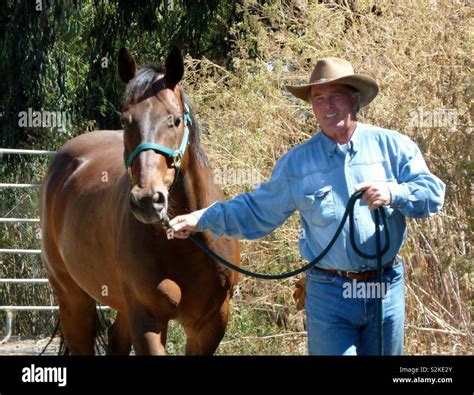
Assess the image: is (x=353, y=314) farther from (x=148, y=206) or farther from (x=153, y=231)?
(x=153, y=231)

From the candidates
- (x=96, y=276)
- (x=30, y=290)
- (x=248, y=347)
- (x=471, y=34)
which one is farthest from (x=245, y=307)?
(x=30, y=290)

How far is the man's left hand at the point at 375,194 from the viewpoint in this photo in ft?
13.2

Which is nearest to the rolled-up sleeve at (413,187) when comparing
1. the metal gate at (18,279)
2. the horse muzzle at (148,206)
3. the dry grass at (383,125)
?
the horse muzzle at (148,206)

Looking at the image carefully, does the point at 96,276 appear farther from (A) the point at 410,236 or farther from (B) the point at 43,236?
(A) the point at 410,236

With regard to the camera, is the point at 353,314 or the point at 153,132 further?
the point at 153,132

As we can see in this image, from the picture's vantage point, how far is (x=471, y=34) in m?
6.83

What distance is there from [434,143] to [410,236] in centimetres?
67

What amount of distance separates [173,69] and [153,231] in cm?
83

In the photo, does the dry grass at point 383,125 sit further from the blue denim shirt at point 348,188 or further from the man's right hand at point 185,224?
the man's right hand at point 185,224

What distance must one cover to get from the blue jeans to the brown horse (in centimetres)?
81

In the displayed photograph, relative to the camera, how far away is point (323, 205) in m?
4.31

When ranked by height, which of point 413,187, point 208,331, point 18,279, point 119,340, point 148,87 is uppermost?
point 148,87

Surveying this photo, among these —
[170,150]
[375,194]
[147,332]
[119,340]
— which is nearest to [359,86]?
[375,194]

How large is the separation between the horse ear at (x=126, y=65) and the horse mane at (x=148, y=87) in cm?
10
